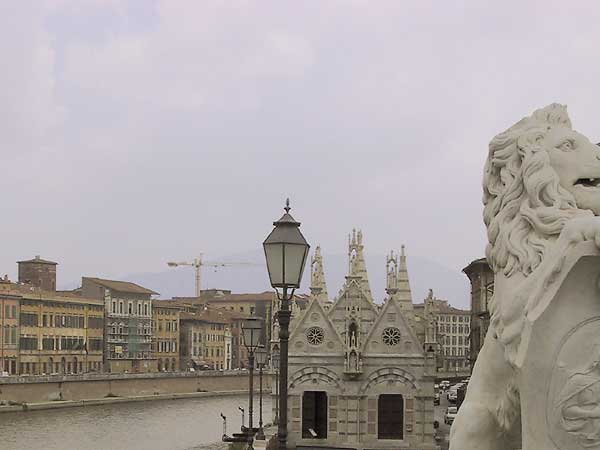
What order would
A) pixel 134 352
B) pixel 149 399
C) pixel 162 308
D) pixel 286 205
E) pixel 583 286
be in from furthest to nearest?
pixel 162 308 → pixel 134 352 → pixel 149 399 → pixel 286 205 → pixel 583 286

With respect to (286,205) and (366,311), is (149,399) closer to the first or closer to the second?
(366,311)

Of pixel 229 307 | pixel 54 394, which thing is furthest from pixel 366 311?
pixel 229 307

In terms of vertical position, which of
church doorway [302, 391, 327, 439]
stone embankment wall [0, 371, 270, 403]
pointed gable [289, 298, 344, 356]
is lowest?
stone embankment wall [0, 371, 270, 403]

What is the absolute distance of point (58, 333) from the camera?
212ft

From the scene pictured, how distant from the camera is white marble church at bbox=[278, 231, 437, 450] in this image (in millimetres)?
25938

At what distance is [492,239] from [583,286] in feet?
1.52

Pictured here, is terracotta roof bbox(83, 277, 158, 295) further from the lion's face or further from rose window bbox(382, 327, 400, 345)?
the lion's face

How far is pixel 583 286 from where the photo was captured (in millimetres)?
2998

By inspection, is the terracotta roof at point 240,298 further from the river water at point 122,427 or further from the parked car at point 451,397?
the river water at point 122,427

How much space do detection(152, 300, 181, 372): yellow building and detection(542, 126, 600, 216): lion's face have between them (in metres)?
73.9

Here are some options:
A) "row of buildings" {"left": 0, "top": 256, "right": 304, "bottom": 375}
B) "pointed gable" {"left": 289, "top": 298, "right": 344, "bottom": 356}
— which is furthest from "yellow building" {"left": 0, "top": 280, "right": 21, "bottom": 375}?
"pointed gable" {"left": 289, "top": 298, "right": 344, "bottom": 356}

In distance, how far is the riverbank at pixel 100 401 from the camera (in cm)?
4847

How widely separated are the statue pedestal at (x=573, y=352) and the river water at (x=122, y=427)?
99.9 ft


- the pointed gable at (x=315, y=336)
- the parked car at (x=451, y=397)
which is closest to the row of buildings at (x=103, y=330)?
the parked car at (x=451, y=397)
